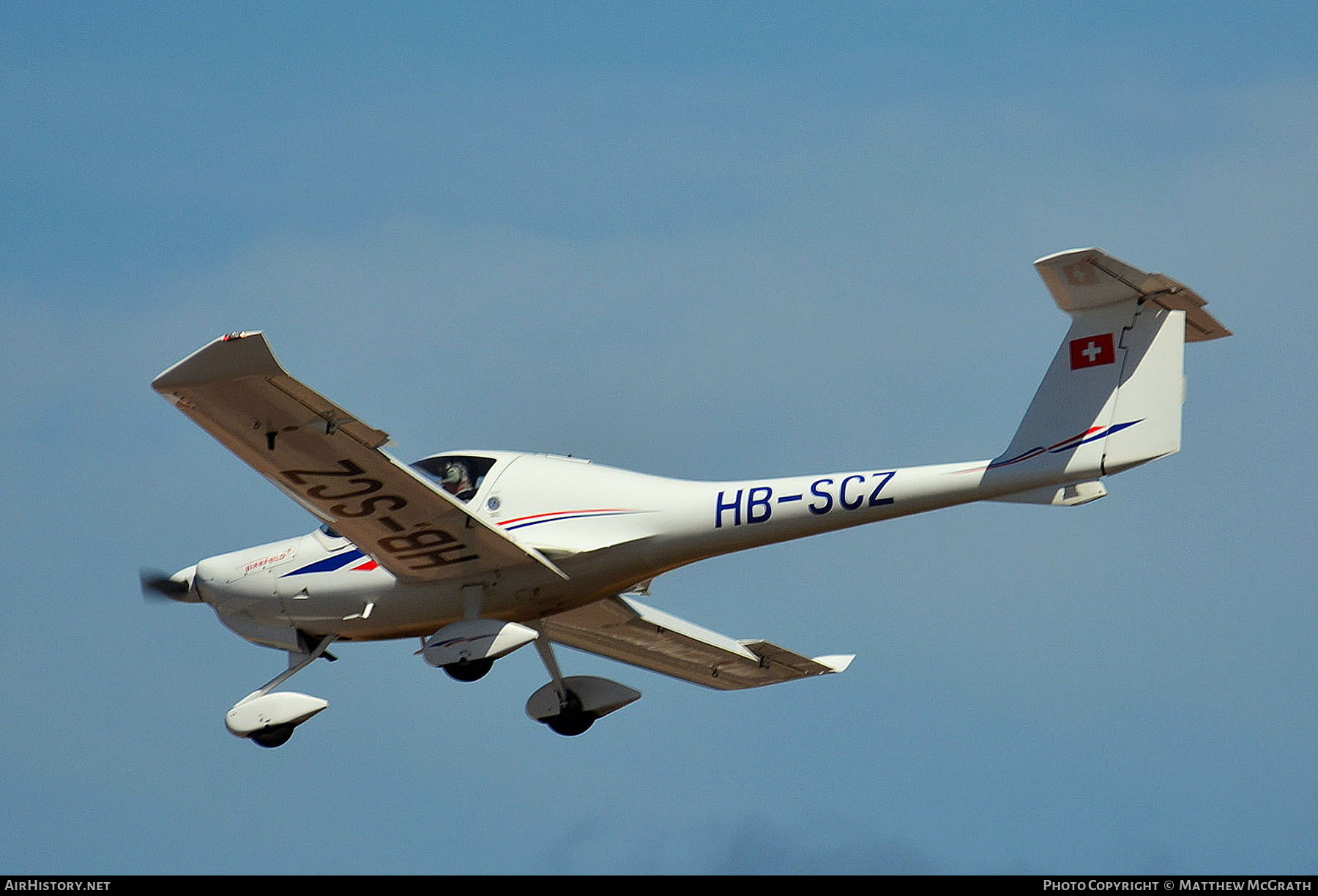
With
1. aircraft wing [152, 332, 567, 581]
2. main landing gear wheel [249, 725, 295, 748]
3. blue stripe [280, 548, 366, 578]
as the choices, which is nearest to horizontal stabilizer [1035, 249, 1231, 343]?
aircraft wing [152, 332, 567, 581]

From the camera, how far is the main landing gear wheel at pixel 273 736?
17531mm

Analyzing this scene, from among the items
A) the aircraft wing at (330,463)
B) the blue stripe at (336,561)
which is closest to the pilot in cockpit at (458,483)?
the aircraft wing at (330,463)

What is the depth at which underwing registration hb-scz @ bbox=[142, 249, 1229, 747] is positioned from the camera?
15.8 meters

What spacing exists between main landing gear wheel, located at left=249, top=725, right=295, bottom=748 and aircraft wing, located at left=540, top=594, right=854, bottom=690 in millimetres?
2841

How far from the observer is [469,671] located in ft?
56.7

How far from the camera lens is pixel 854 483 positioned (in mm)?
16547

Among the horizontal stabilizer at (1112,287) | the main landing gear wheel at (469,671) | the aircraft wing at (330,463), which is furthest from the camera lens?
the main landing gear wheel at (469,671)

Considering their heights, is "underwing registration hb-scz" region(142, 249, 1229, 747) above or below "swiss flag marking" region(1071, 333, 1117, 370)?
below

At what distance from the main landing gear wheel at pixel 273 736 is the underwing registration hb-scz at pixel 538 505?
22mm

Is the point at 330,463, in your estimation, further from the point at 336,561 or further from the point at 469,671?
the point at 469,671

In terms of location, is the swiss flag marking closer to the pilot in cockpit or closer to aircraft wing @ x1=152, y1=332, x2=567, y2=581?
aircraft wing @ x1=152, y1=332, x2=567, y2=581

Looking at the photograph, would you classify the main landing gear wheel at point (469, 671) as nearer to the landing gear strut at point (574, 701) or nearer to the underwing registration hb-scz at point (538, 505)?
the underwing registration hb-scz at point (538, 505)

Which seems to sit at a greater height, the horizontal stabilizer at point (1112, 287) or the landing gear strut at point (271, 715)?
the horizontal stabilizer at point (1112, 287)

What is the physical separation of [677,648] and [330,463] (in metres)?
5.32
